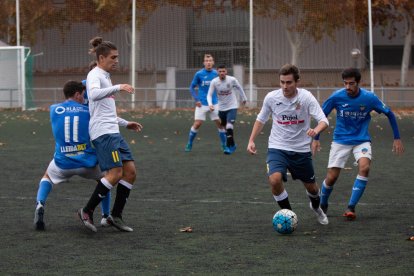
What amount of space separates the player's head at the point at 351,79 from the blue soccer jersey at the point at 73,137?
2724mm

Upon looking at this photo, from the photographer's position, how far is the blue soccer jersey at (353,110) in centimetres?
1070

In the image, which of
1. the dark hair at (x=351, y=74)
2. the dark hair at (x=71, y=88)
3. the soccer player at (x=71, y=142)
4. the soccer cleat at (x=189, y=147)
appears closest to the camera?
the soccer player at (x=71, y=142)

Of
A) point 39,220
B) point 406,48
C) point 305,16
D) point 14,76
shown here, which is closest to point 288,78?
point 39,220

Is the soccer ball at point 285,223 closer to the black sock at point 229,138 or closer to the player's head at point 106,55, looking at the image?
the player's head at point 106,55

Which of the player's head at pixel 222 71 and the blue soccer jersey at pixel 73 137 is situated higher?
the player's head at pixel 222 71

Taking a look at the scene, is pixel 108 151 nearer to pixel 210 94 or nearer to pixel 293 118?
pixel 293 118

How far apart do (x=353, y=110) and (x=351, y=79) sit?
0.37 metres

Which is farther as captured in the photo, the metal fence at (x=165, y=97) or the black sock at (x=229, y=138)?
the metal fence at (x=165, y=97)

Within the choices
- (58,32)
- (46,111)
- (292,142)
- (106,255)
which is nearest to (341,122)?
(292,142)

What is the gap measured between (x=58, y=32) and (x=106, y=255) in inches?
1170

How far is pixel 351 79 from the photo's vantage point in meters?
10.5

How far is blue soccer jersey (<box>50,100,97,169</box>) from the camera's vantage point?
9625 mm

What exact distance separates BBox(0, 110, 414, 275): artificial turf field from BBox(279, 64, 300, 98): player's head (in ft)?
4.28

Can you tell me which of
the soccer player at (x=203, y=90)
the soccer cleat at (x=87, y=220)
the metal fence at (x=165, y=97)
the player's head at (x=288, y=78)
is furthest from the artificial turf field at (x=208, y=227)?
the metal fence at (x=165, y=97)
